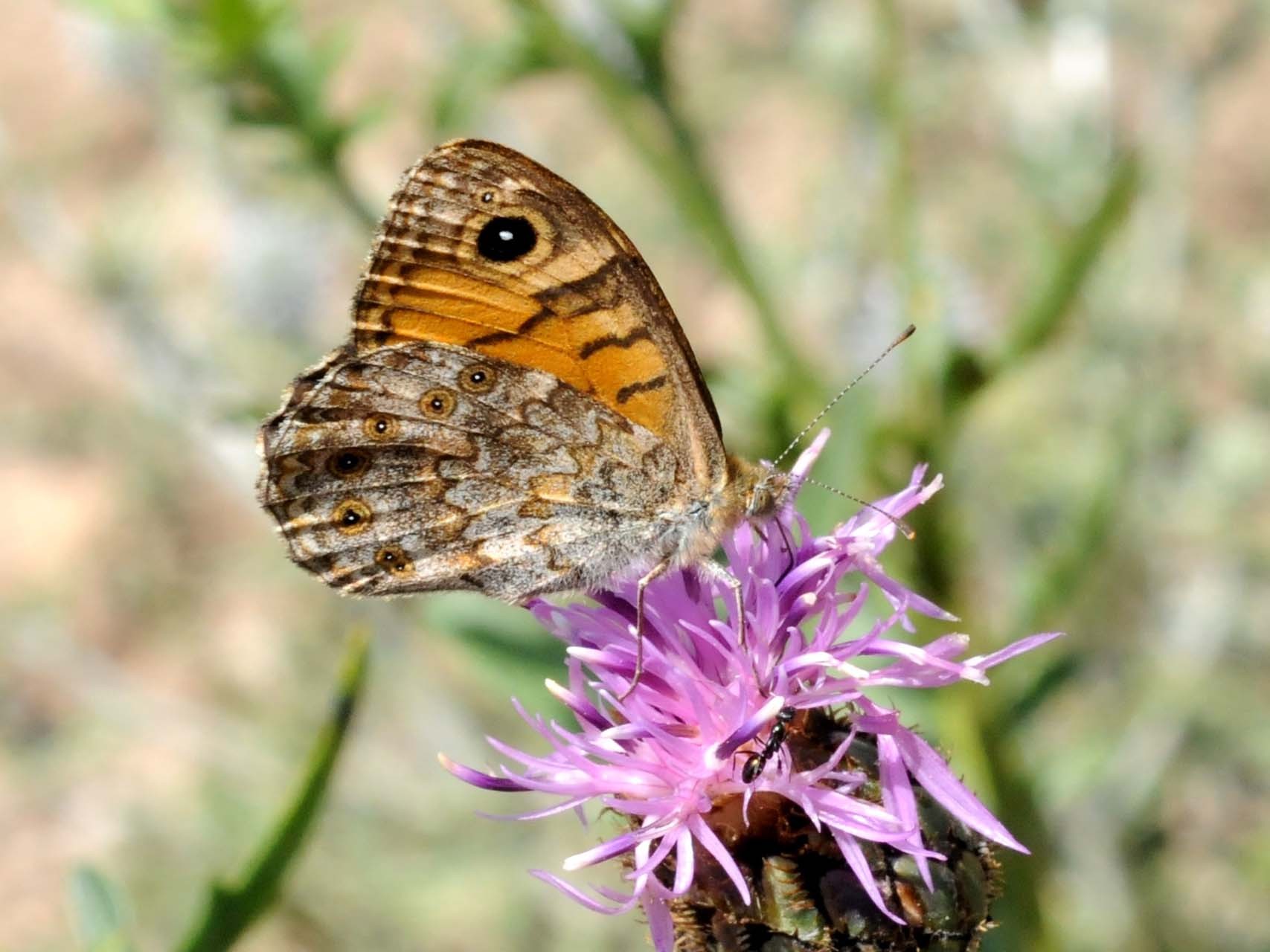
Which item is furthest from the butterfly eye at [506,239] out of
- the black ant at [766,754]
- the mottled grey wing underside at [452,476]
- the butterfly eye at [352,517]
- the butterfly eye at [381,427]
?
the black ant at [766,754]

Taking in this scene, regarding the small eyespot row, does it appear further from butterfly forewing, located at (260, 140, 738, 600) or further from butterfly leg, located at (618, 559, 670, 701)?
butterfly leg, located at (618, 559, 670, 701)

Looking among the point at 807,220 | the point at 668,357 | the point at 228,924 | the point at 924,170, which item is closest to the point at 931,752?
the point at 668,357

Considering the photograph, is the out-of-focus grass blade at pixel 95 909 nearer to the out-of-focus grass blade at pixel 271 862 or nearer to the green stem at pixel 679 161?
the out-of-focus grass blade at pixel 271 862

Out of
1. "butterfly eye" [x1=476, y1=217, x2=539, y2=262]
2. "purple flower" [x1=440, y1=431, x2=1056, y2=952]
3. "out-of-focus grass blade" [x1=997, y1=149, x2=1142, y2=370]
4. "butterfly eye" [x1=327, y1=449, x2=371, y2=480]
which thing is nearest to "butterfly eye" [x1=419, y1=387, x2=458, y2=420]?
"butterfly eye" [x1=327, y1=449, x2=371, y2=480]

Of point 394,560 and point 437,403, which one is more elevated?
point 437,403

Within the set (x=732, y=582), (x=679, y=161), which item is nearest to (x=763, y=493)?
(x=732, y=582)

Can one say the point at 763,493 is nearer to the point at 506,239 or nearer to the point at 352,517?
the point at 506,239
